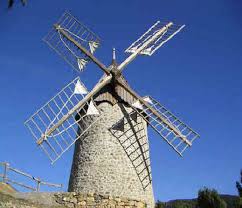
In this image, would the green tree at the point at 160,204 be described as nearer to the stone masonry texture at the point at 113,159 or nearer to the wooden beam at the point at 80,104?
the stone masonry texture at the point at 113,159

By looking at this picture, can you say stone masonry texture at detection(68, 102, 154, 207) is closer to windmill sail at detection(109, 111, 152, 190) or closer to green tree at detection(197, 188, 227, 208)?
Answer: windmill sail at detection(109, 111, 152, 190)

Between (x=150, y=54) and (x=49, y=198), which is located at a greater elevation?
(x=150, y=54)

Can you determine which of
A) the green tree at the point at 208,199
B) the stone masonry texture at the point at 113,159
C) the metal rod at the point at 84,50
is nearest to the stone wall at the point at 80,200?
the stone masonry texture at the point at 113,159

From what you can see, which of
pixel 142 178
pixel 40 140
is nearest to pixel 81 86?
pixel 40 140

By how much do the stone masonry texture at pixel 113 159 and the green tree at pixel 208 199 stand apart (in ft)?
34.4

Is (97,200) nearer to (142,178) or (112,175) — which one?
(112,175)

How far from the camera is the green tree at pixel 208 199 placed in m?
26.8

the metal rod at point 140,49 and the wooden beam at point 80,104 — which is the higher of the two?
the metal rod at point 140,49

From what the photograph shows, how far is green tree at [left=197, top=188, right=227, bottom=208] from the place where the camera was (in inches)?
1056

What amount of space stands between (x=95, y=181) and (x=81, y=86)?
13.2ft

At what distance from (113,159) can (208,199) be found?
40.8ft

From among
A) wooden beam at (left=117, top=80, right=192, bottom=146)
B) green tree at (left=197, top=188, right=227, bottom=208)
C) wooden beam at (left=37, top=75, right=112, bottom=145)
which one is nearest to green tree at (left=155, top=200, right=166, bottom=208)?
green tree at (left=197, top=188, right=227, bottom=208)

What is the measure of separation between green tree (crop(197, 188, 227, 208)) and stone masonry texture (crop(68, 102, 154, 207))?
34.4ft

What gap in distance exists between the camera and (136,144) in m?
17.8
